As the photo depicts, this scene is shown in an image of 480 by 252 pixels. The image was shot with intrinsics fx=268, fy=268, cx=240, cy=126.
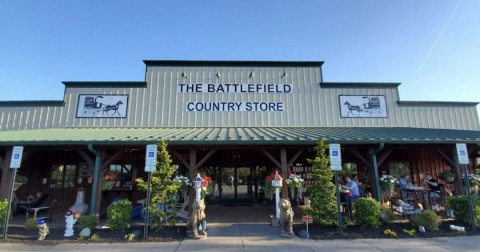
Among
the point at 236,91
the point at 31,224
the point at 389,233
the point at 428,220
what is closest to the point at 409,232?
the point at 389,233

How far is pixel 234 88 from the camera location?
45.0ft

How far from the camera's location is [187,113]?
13.1 meters

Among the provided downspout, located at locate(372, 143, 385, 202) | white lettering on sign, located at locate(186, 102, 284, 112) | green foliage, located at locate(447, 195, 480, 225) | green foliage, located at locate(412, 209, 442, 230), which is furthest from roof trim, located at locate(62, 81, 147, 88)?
green foliage, located at locate(447, 195, 480, 225)

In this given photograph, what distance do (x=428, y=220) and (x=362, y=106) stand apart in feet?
23.1

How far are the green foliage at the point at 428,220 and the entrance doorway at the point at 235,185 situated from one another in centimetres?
777

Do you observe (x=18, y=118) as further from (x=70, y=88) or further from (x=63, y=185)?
(x=63, y=185)

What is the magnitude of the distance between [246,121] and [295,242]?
7.19 m

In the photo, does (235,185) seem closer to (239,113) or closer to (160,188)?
(239,113)

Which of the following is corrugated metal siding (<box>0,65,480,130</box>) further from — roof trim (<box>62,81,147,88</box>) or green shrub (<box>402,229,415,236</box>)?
green shrub (<box>402,229,415,236</box>)

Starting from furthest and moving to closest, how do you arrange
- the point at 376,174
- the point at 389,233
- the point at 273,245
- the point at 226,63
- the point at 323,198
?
the point at 226,63, the point at 376,174, the point at 323,198, the point at 389,233, the point at 273,245

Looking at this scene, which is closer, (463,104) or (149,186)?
(149,186)

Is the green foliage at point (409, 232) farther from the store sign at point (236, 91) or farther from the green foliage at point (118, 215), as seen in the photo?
the green foliage at point (118, 215)

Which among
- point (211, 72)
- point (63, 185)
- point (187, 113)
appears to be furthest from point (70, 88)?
point (211, 72)

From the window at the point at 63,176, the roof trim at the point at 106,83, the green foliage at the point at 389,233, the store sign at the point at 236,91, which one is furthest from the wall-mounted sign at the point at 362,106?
the window at the point at 63,176
